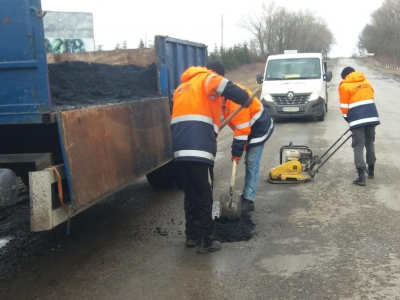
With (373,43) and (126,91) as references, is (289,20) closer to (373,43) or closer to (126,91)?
(373,43)

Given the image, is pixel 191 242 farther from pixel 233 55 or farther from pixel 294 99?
pixel 233 55

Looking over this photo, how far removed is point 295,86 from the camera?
15.2m

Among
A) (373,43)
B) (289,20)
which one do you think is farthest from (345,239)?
(373,43)

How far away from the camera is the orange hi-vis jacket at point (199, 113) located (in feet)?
15.5

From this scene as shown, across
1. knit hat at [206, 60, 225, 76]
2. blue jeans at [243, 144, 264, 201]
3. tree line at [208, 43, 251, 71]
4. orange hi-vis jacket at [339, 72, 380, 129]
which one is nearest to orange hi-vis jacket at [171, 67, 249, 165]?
knit hat at [206, 60, 225, 76]

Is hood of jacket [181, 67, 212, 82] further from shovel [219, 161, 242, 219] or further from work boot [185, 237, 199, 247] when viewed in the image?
work boot [185, 237, 199, 247]

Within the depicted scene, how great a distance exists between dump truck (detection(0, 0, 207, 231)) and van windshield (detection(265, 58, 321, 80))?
10.8m

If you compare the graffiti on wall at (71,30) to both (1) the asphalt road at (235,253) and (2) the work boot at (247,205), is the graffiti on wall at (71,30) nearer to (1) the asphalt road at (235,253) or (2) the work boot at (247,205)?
(1) the asphalt road at (235,253)

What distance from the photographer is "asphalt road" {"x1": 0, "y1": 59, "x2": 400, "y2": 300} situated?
13.2 feet

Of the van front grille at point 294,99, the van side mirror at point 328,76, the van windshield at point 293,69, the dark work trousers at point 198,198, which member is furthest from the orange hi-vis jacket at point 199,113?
the van side mirror at point 328,76

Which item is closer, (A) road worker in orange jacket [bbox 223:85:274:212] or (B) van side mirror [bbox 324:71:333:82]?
(A) road worker in orange jacket [bbox 223:85:274:212]

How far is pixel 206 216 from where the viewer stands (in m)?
4.86

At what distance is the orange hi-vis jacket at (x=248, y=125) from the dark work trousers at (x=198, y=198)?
746 mm

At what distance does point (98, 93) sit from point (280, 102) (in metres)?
10.1
